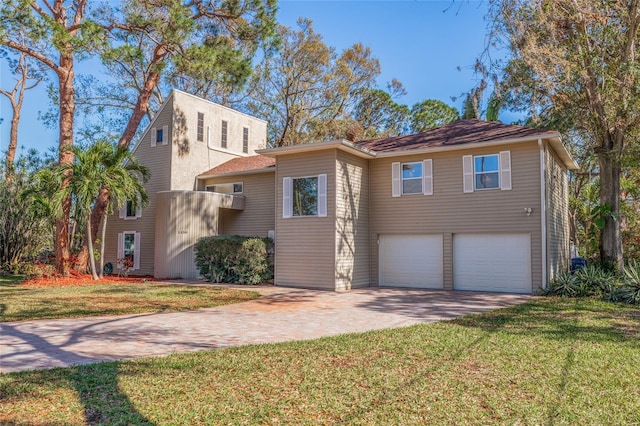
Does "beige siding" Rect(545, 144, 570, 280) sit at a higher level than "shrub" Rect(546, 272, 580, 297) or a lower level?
higher

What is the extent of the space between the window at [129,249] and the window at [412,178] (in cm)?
1114

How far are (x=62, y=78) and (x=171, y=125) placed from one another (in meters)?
4.13

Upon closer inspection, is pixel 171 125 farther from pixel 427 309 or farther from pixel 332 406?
pixel 332 406

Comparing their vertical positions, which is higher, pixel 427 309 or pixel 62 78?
pixel 62 78

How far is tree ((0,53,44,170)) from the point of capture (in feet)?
77.0

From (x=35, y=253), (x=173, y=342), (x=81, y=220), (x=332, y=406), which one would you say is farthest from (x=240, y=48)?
(x=332, y=406)

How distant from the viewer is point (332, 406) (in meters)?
3.69

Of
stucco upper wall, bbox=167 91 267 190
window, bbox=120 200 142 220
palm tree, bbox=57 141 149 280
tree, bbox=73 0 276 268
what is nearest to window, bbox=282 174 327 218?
tree, bbox=73 0 276 268

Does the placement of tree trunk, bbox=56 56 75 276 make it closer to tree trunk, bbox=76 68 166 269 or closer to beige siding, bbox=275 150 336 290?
tree trunk, bbox=76 68 166 269

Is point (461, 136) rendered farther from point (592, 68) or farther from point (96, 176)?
point (96, 176)

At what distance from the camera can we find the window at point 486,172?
12508 millimetres

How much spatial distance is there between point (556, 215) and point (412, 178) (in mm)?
4758

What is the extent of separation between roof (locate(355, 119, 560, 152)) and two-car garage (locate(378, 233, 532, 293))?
289cm

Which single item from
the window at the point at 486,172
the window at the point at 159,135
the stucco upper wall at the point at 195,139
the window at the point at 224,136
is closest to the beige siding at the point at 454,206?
the window at the point at 486,172
